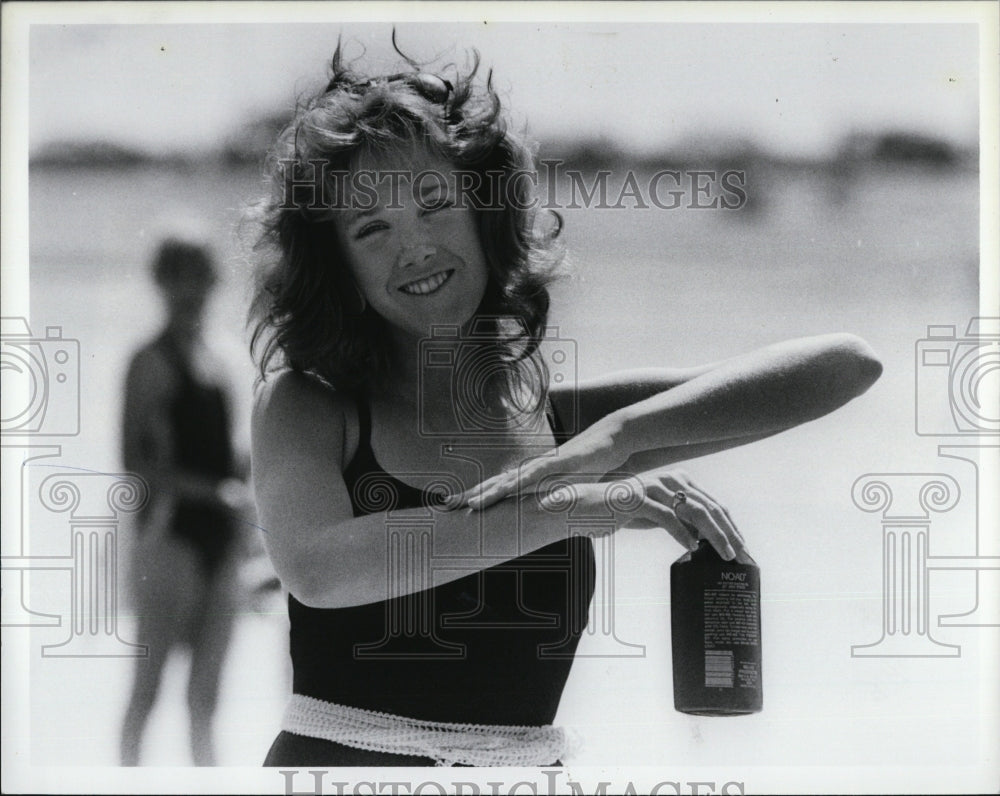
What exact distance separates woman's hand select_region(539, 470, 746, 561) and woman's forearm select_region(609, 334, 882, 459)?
0.04 meters

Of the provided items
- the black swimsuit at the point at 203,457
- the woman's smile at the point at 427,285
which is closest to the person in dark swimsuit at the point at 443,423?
the woman's smile at the point at 427,285

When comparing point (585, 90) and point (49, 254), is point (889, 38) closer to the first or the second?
point (585, 90)

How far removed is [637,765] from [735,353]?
1.81 feet

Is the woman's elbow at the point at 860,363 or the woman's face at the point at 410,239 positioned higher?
the woman's face at the point at 410,239

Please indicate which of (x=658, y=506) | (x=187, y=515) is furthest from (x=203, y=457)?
(x=658, y=506)

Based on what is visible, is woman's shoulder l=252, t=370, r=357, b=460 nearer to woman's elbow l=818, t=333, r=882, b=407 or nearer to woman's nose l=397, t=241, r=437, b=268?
woman's nose l=397, t=241, r=437, b=268

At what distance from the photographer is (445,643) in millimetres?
1496

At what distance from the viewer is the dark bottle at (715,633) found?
4.81ft

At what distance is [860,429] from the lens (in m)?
1.67

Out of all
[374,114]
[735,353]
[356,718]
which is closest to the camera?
[356,718]

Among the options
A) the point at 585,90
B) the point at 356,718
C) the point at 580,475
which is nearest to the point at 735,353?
the point at 580,475

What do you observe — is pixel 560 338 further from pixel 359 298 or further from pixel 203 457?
pixel 203 457

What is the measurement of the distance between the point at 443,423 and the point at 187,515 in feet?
1.24

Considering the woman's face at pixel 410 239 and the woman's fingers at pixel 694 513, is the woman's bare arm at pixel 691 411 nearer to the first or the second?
the woman's fingers at pixel 694 513
